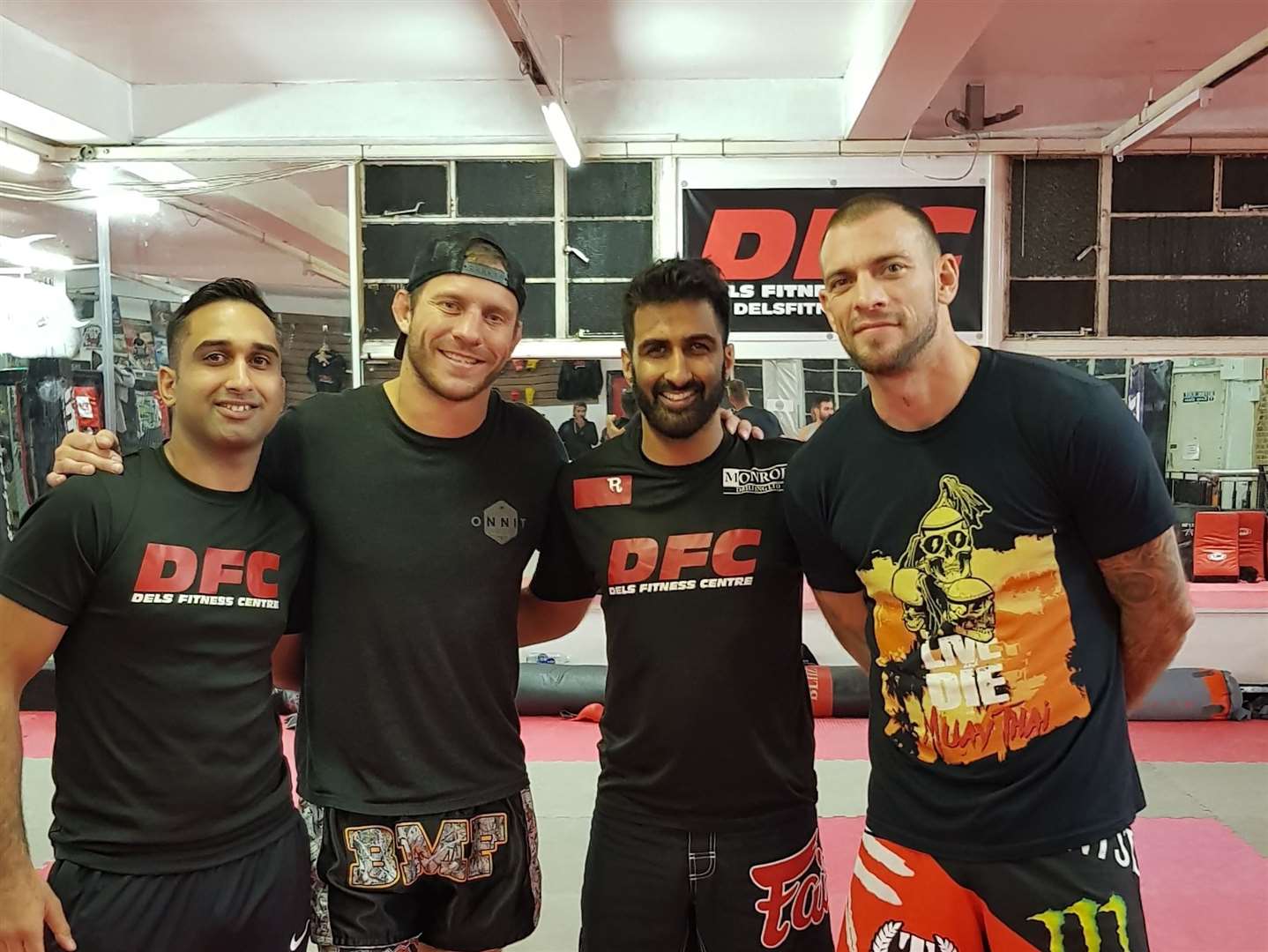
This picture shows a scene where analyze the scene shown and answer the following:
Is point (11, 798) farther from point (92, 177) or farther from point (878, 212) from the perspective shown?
point (92, 177)

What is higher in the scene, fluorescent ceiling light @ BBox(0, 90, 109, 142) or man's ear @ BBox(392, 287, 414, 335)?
fluorescent ceiling light @ BBox(0, 90, 109, 142)

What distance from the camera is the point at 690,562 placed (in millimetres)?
2123

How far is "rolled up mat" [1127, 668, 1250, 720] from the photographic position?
19.1 feet

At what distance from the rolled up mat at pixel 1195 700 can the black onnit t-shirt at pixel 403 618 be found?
5185 mm

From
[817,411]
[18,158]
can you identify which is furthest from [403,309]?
[18,158]

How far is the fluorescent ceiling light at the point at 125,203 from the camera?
21.4 feet

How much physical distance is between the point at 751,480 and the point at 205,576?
47.3 inches

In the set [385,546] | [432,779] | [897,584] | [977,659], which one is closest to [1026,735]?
[977,659]

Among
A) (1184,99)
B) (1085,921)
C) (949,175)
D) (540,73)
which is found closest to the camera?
(1085,921)

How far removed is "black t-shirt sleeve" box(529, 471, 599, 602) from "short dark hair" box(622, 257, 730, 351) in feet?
1.37

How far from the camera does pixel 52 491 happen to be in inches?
71.7

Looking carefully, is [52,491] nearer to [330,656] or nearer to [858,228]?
[330,656]

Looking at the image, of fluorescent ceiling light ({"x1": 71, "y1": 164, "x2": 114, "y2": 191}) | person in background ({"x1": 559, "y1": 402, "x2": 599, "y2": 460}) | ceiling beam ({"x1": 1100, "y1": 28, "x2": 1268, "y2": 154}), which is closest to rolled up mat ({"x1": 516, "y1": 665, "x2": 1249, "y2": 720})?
person in background ({"x1": 559, "y1": 402, "x2": 599, "y2": 460})

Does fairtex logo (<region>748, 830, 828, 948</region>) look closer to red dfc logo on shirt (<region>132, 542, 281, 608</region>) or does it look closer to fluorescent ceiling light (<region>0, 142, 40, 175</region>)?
red dfc logo on shirt (<region>132, 542, 281, 608</region>)
